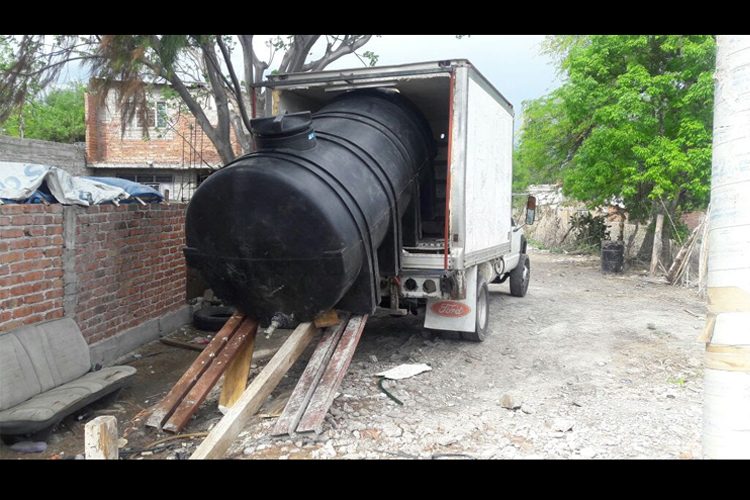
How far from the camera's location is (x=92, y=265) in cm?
583

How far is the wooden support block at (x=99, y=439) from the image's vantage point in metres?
3.25

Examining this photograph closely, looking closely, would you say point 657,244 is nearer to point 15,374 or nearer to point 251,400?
point 251,400

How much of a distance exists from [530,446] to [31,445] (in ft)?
12.3

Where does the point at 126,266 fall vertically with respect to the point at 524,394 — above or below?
above

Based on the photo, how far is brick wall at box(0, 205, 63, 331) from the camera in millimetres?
4625

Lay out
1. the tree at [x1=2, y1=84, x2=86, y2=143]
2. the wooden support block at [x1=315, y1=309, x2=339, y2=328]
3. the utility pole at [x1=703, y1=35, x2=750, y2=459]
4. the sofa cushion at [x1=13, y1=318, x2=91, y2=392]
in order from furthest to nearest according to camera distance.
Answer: the tree at [x1=2, y1=84, x2=86, y2=143], the wooden support block at [x1=315, y1=309, x2=339, y2=328], the sofa cushion at [x1=13, y1=318, x2=91, y2=392], the utility pole at [x1=703, y1=35, x2=750, y2=459]

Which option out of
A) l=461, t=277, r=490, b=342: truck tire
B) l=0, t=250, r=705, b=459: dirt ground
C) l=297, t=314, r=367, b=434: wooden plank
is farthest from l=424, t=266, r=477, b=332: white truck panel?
l=297, t=314, r=367, b=434: wooden plank

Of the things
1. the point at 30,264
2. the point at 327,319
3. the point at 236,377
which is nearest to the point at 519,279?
the point at 327,319

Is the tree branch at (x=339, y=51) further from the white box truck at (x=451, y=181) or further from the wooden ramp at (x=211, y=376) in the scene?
the wooden ramp at (x=211, y=376)

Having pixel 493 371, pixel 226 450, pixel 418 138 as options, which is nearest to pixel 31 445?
pixel 226 450

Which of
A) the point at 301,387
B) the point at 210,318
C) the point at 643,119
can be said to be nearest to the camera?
the point at 301,387

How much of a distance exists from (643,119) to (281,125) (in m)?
10.9

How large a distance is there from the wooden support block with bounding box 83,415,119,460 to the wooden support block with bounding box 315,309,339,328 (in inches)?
80.8

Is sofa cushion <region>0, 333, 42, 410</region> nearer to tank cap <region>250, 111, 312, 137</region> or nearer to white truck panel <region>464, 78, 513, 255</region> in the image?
tank cap <region>250, 111, 312, 137</region>
